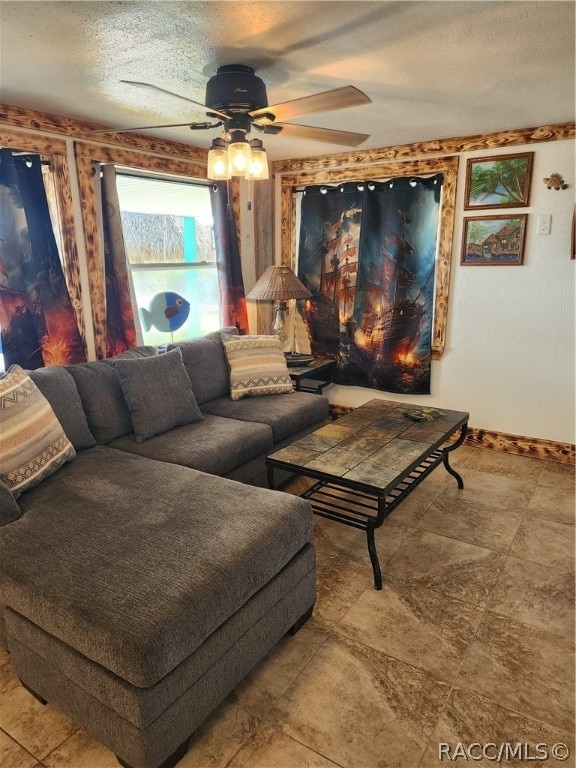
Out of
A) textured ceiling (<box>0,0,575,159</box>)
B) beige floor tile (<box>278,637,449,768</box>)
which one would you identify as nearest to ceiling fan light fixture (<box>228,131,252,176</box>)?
textured ceiling (<box>0,0,575,159</box>)

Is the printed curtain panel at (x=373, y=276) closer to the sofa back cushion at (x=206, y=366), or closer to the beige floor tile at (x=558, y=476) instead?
the beige floor tile at (x=558, y=476)

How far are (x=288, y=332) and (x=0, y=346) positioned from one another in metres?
2.51

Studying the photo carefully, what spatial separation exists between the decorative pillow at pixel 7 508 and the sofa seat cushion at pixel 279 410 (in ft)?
4.86

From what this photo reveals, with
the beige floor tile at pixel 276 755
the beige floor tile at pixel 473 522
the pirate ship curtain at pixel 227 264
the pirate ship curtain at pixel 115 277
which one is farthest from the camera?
the pirate ship curtain at pixel 227 264

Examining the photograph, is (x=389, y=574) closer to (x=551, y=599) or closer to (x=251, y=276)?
(x=551, y=599)

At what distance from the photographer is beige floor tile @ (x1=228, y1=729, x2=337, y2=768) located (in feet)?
4.92

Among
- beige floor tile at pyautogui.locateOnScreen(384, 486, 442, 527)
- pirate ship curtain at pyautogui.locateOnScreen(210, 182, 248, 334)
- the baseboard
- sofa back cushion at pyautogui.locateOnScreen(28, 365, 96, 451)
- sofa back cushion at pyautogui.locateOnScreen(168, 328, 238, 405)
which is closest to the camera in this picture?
sofa back cushion at pyautogui.locateOnScreen(28, 365, 96, 451)

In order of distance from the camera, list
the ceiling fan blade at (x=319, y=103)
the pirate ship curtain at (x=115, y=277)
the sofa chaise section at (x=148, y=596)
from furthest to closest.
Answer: the pirate ship curtain at (x=115, y=277) → the ceiling fan blade at (x=319, y=103) → the sofa chaise section at (x=148, y=596)

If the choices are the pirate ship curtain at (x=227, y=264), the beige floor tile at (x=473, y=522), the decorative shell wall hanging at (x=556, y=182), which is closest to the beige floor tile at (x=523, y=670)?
the beige floor tile at (x=473, y=522)

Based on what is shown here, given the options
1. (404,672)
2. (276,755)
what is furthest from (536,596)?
(276,755)

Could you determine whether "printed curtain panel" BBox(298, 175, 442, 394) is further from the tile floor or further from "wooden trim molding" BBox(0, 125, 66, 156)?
"wooden trim molding" BBox(0, 125, 66, 156)

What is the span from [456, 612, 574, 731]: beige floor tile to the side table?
2245 mm

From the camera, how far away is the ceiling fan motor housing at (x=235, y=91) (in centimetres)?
201

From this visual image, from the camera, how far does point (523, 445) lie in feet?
12.4
